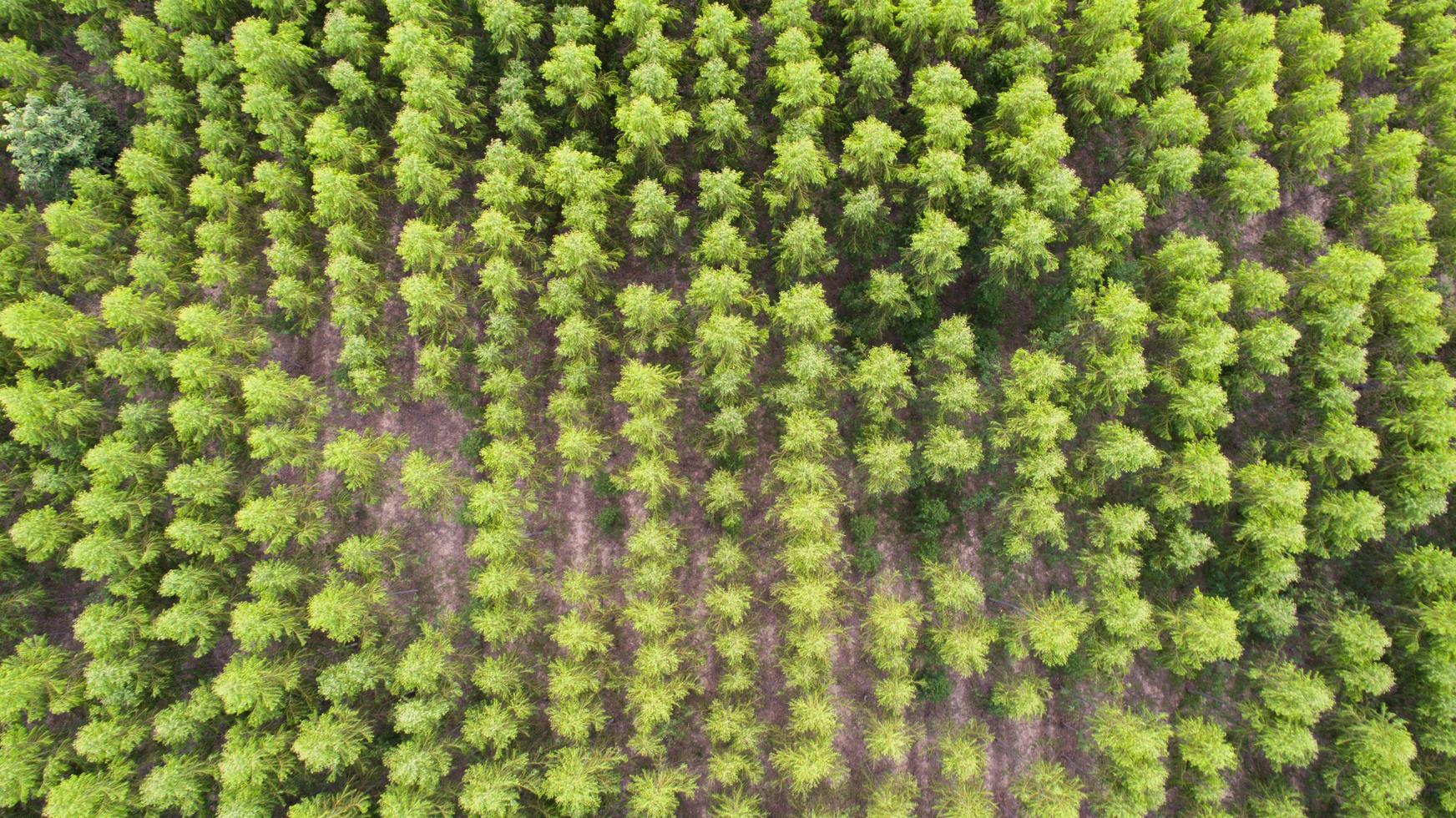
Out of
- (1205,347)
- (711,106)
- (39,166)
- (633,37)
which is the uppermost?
(633,37)

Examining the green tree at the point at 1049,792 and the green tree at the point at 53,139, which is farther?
the green tree at the point at 53,139

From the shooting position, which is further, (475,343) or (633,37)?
(475,343)

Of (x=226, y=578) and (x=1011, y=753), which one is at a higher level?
(x=226, y=578)

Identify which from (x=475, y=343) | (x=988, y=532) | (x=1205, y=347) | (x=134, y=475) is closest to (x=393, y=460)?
(x=475, y=343)

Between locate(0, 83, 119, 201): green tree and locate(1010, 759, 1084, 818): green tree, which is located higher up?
locate(0, 83, 119, 201): green tree

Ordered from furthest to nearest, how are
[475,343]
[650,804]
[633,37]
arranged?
[475,343]
[633,37]
[650,804]

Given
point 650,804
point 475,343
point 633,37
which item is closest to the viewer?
point 650,804

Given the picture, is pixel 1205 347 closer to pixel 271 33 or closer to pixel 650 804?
pixel 650 804

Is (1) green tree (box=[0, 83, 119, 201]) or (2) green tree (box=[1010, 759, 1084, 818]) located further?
(1) green tree (box=[0, 83, 119, 201])

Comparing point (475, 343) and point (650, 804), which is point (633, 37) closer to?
point (475, 343)

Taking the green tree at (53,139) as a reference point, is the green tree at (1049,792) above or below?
below
